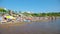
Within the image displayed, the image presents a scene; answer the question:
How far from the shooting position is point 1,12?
4582mm

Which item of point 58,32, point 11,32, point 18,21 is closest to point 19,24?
point 18,21

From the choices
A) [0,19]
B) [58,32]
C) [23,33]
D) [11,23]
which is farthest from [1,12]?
[58,32]

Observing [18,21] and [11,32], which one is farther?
[18,21]

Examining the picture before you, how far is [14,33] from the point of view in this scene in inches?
148

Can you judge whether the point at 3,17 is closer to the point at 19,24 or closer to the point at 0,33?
the point at 19,24

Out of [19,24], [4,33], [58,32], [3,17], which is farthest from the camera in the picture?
[19,24]

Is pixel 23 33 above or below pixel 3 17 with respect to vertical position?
below

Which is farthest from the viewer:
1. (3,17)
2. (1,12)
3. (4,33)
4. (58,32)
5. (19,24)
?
(19,24)

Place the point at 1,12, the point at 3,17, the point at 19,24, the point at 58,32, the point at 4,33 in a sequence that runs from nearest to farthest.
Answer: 1. the point at 58,32
2. the point at 4,33
3. the point at 1,12
4. the point at 3,17
5. the point at 19,24

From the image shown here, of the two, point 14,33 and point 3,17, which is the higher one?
point 3,17

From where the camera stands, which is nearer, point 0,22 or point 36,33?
point 36,33

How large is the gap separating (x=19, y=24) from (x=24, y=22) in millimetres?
157

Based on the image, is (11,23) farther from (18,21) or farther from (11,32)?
(11,32)

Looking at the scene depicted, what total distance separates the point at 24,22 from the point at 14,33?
153 centimetres
